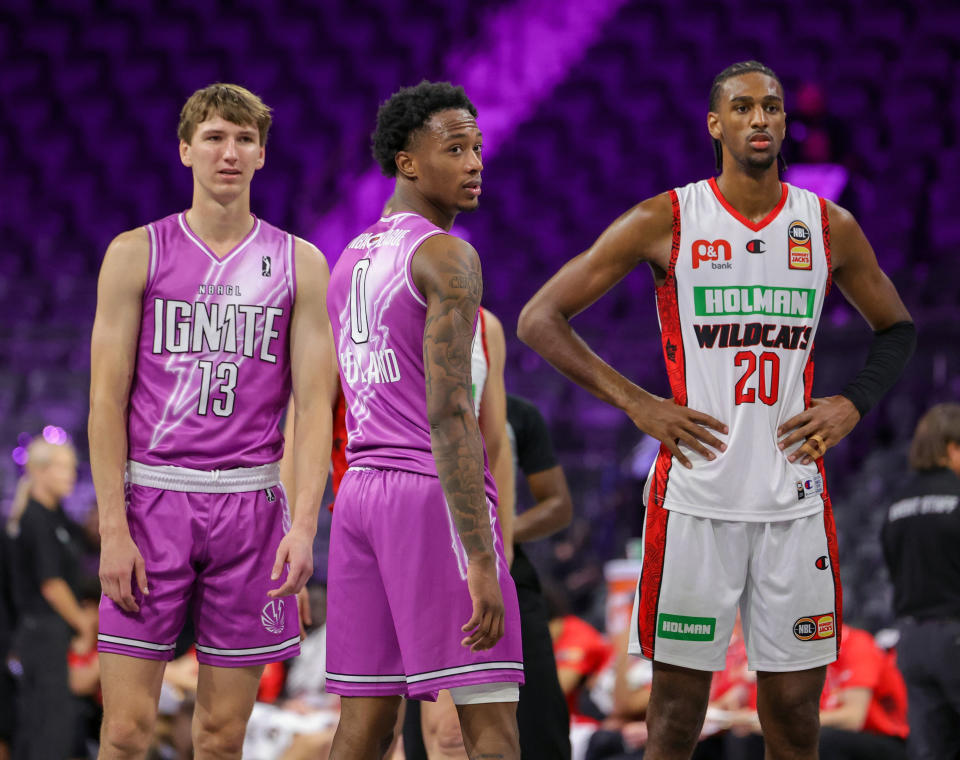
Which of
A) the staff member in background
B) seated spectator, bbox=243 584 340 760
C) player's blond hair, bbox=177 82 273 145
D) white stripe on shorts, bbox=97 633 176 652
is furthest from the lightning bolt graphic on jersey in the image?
the staff member in background

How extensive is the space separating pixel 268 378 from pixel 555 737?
147cm

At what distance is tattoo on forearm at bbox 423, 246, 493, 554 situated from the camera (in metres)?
2.46

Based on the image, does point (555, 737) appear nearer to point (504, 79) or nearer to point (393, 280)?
point (393, 280)

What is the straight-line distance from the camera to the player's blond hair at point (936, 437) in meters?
5.02

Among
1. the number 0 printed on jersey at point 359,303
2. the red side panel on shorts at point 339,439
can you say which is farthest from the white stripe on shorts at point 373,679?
the red side panel on shorts at point 339,439

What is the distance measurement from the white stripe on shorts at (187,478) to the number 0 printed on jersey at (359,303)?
0.55 m

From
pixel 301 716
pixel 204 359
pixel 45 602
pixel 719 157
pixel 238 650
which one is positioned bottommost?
pixel 301 716

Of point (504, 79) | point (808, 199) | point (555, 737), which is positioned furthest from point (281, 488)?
point (504, 79)

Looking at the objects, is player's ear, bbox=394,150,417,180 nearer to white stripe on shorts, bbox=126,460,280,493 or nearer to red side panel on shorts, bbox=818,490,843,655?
white stripe on shorts, bbox=126,460,280,493

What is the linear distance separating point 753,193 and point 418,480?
1.17 metres

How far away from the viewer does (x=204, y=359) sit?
299 centimetres

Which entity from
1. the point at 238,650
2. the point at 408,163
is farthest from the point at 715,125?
the point at 238,650

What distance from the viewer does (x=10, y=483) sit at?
1032 cm

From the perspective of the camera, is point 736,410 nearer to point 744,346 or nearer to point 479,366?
point 744,346
